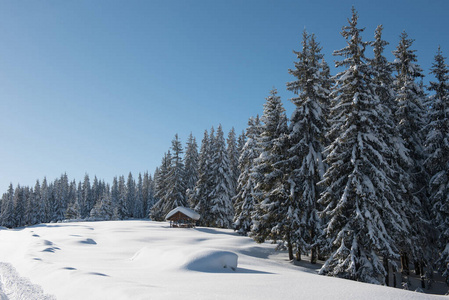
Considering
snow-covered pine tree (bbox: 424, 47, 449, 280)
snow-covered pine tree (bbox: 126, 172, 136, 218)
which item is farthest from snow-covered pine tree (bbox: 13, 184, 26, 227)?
snow-covered pine tree (bbox: 424, 47, 449, 280)

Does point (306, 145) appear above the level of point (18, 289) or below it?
above

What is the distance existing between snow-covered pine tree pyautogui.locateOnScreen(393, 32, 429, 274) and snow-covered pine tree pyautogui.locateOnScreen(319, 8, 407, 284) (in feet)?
17.9

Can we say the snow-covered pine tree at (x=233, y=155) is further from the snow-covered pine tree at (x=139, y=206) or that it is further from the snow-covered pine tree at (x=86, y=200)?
the snow-covered pine tree at (x=86, y=200)

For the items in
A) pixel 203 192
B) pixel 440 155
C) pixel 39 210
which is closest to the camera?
pixel 440 155

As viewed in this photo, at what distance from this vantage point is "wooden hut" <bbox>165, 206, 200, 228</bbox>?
43019 mm

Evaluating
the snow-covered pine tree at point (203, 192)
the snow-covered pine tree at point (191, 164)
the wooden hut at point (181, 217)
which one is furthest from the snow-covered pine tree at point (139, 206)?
the wooden hut at point (181, 217)

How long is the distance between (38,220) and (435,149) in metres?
106

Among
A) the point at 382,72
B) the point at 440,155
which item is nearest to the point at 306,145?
the point at 382,72

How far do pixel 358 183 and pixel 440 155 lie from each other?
9615 millimetres

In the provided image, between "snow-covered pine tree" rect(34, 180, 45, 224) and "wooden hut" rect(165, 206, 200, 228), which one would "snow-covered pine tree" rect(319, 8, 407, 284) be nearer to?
"wooden hut" rect(165, 206, 200, 228)

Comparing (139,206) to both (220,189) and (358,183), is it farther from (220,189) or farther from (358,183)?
(358,183)

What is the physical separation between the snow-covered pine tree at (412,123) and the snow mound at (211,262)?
663 inches

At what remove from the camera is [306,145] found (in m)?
23.4

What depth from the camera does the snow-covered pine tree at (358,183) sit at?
16938 millimetres
